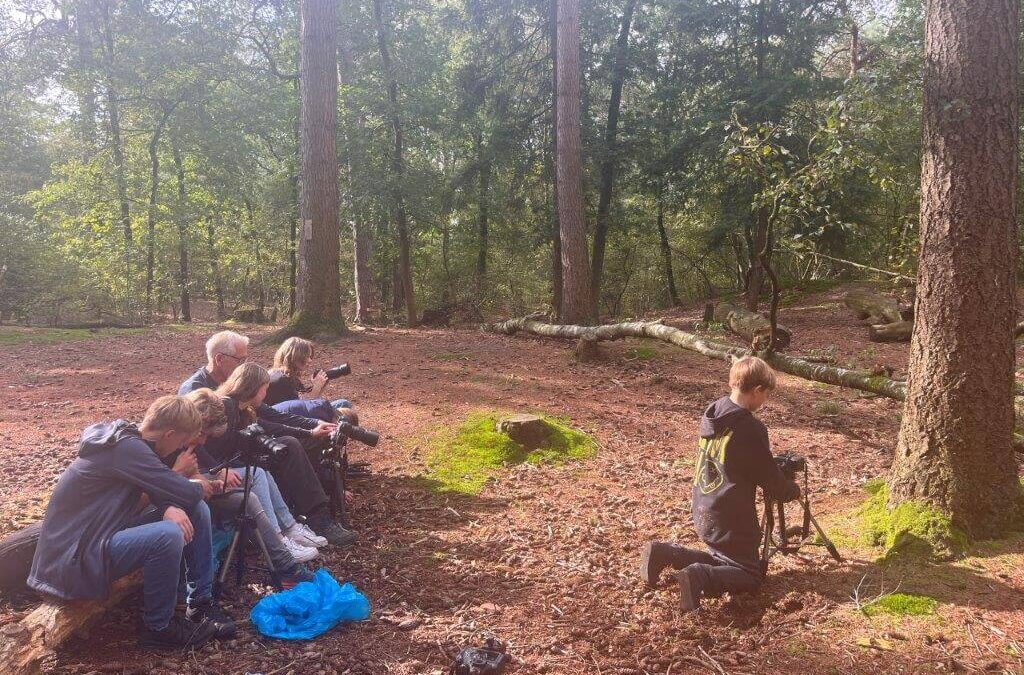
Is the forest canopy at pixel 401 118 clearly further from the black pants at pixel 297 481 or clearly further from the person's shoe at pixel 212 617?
the person's shoe at pixel 212 617

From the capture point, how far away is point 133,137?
66.5 feet

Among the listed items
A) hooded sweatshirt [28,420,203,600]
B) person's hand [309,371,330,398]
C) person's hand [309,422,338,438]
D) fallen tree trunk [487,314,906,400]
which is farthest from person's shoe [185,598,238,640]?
fallen tree trunk [487,314,906,400]

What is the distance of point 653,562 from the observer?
12.1 ft

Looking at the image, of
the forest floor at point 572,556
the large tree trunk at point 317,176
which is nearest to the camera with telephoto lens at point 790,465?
the forest floor at point 572,556

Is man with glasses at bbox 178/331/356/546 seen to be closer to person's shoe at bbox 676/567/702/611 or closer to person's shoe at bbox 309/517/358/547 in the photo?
person's shoe at bbox 309/517/358/547

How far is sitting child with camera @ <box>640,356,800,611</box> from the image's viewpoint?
11.4 feet

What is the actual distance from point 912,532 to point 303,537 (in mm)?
3978

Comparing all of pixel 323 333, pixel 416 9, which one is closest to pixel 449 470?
pixel 323 333

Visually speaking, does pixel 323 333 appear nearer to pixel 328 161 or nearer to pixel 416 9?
pixel 328 161

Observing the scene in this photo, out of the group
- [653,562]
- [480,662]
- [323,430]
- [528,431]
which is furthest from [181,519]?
[528,431]

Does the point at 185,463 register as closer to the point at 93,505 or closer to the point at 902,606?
the point at 93,505

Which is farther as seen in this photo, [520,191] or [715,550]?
[520,191]

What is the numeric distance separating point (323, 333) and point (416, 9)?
461 inches

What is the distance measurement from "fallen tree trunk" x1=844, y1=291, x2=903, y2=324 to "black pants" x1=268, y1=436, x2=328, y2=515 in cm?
1236
